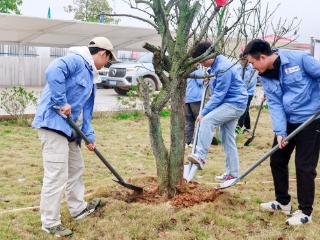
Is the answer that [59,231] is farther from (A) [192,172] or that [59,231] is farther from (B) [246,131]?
(B) [246,131]

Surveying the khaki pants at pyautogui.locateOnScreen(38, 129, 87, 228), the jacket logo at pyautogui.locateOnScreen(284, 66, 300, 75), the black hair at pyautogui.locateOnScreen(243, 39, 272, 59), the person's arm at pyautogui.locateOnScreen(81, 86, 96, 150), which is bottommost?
the khaki pants at pyautogui.locateOnScreen(38, 129, 87, 228)

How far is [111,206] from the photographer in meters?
4.70

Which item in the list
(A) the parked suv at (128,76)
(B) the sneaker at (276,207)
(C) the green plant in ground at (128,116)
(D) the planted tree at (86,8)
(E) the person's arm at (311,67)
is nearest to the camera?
(E) the person's arm at (311,67)

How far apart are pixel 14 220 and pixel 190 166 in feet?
7.37

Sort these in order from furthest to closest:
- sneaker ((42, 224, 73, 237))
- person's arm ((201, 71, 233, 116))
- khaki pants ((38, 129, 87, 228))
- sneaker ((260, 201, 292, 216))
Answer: person's arm ((201, 71, 233, 116)) → sneaker ((260, 201, 292, 216)) → sneaker ((42, 224, 73, 237)) → khaki pants ((38, 129, 87, 228))

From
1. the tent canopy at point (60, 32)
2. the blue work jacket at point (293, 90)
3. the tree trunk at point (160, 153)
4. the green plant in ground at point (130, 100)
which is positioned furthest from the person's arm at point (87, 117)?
the tent canopy at point (60, 32)

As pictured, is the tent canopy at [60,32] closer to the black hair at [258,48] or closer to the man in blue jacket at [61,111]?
the black hair at [258,48]

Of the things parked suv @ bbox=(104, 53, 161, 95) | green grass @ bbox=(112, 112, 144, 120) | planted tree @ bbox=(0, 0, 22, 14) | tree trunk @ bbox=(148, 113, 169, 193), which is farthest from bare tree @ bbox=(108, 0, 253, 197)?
planted tree @ bbox=(0, 0, 22, 14)

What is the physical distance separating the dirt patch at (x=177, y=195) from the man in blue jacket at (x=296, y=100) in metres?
0.88

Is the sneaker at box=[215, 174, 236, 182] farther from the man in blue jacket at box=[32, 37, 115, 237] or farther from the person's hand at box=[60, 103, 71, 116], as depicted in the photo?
the person's hand at box=[60, 103, 71, 116]

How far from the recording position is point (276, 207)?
194 inches

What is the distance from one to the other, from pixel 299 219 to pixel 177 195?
120cm

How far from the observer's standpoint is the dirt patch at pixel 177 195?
15.8ft

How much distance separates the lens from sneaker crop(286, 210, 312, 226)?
4492 millimetres
